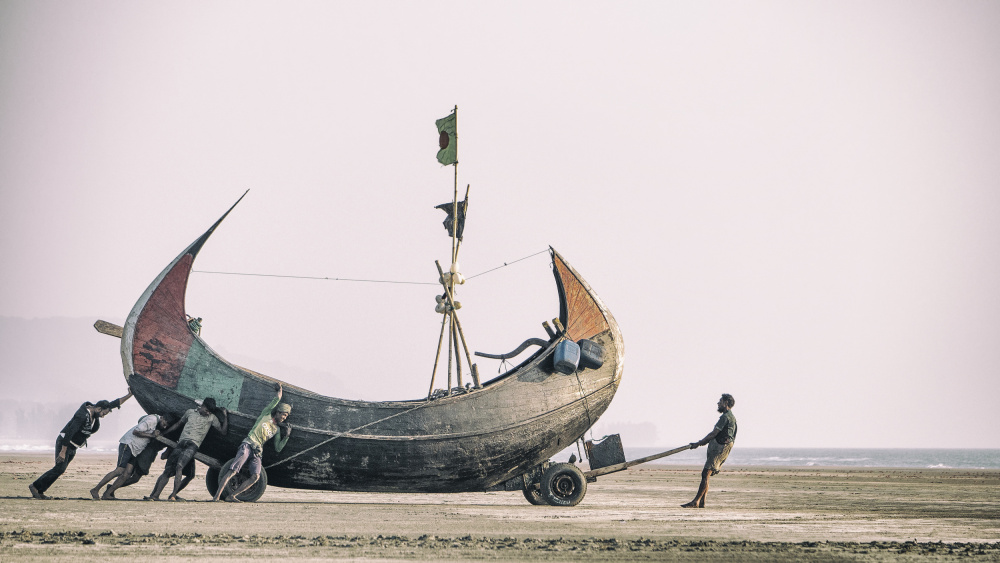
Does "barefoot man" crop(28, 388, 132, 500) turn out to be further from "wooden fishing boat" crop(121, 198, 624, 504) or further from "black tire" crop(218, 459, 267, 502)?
"black tire" crop(218, 459, 267, 502)

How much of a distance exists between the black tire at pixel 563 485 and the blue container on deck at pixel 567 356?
139cm

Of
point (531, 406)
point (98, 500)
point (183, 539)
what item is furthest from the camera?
point (531, 406)

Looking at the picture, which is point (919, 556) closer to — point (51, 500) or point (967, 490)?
point (51, 500)

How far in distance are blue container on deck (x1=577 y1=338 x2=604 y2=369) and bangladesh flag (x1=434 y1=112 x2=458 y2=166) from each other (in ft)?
13.5

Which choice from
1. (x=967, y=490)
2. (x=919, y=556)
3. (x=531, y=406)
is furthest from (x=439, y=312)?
(x=967, y=490)

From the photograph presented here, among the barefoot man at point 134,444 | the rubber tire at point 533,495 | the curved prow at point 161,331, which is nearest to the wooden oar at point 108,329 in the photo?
the curved prow at point 161,331

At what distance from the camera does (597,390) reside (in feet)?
45.6

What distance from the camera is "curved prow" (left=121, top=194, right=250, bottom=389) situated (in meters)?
12.6

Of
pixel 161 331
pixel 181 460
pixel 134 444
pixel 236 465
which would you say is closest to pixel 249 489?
pixel 236 465

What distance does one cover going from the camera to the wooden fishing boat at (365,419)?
12539 mm

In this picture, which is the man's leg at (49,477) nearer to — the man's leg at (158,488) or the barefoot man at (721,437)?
the man's leg at (158,488)

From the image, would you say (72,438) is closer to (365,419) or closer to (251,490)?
(251,490)

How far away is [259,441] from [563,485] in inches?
170

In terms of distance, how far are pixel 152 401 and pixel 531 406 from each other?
17.6 feet
